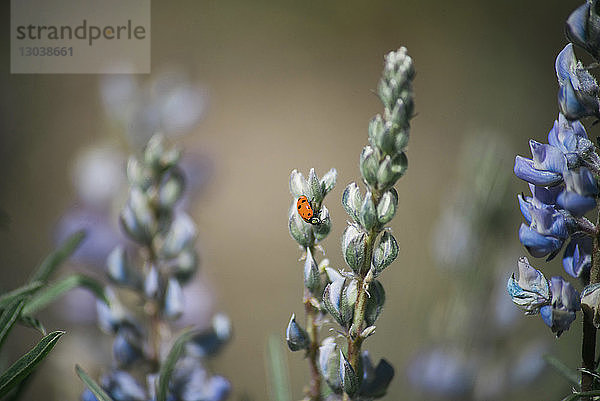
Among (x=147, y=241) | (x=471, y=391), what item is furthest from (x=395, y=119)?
(x=471, y=391)

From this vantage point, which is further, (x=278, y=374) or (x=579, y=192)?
(x=278, y=374)

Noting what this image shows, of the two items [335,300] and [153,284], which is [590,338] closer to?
[335,300]

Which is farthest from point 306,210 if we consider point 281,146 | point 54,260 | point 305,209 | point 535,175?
point 281,146

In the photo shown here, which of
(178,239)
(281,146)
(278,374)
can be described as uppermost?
(281,146)

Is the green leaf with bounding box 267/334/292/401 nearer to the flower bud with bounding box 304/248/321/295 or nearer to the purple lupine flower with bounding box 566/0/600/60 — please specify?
the flower bud with bounding box 304/248/321/295

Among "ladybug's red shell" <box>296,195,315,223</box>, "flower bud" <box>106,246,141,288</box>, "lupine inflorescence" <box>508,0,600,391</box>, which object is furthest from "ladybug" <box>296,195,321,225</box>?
"flower bud" <box>106,246,141,288</box>

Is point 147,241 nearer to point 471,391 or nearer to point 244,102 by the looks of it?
point 471,391
